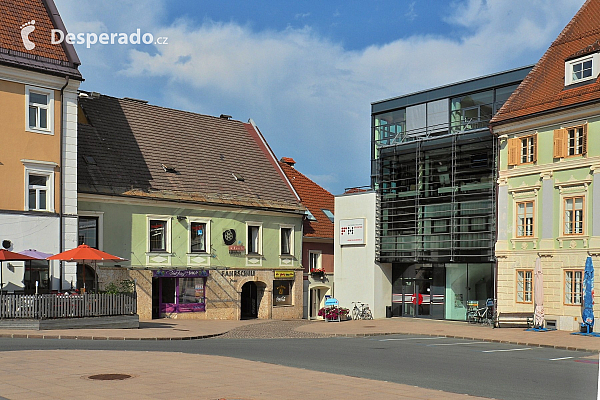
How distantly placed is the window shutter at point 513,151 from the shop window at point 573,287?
5.40 meters

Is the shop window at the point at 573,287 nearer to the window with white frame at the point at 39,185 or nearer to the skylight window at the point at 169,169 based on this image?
the skylight window at the point at 169,169

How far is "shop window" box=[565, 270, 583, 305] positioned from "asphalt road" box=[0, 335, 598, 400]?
5954 mm

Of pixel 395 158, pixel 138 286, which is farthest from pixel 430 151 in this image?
pixel 138 286

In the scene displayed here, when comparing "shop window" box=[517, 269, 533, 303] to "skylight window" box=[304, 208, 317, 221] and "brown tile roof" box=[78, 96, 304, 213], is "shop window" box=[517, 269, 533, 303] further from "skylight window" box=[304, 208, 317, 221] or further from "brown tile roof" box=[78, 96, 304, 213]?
"skylight window" box=[304, 208, 317, 221]

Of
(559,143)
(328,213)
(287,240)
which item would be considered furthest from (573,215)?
(328,213)

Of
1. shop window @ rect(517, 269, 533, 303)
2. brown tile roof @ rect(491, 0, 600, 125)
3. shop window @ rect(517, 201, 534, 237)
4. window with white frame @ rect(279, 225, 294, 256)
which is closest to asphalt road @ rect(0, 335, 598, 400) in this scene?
Answer: shop window @ rect(517, 269, 533, 303)

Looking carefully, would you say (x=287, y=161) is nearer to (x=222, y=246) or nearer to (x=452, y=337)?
(x=222, y=246)

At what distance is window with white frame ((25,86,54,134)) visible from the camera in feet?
97.9

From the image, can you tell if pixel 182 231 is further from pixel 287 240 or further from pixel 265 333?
pixel 265 333

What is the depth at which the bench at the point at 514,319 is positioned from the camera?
1223 inches

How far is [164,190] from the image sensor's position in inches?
1501

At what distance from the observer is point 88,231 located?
3466cm

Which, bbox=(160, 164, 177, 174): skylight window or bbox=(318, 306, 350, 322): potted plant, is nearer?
bbox=(318, 306, 350, 322): potted plant

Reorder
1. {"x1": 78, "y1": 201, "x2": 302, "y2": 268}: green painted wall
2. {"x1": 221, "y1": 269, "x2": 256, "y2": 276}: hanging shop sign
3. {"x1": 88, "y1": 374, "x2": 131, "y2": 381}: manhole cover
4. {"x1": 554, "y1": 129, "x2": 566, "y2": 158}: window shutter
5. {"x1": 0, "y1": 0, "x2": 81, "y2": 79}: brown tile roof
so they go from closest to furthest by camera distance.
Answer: {"x1": 88, "y1": 374, "x2": 131, "y2": 381}: manhole cover < {"x1": 0, "y1": 0, "x2": 81, "y2": 79}: brown tile roof < {"x1": 554, "y1": 129, "x2": 566, "y2": 158}: window shutter < {"x1": 78, "y1": 201, "x2": 302, "y2": 268}: green painted wall < {"x1": 221, "y1": 269, "x2": 256, "y2": 276}: hanging shop sign
